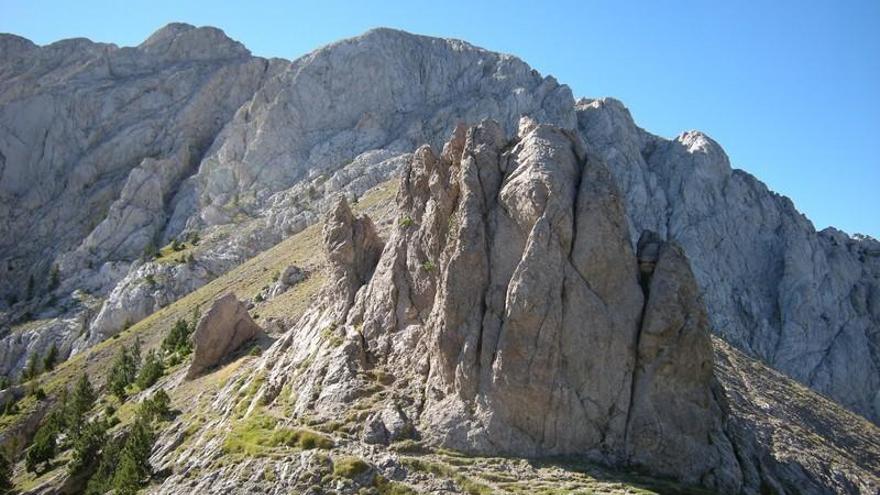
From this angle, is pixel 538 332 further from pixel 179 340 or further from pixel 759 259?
pixel 759 259

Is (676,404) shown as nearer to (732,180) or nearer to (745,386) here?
(745,386)

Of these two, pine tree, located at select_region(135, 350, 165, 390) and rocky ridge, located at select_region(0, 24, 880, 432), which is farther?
rocky ridge, located at select_region(0, 24, 880, 432)

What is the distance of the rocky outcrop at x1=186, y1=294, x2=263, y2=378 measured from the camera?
258 feet

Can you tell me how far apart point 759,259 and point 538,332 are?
400ft

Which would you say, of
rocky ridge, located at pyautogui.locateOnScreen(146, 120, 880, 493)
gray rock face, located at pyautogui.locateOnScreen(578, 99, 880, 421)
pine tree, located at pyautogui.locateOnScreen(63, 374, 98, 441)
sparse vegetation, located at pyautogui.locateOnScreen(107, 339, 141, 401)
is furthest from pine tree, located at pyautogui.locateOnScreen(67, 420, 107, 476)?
gray rock face, located at pyautogui.locateOnScreen(578, 99, 880, 421)

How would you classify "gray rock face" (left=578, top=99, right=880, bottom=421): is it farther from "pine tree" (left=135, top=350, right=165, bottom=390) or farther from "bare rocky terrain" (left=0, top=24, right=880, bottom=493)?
"pine tree" (left=135, top=350, right=165, bottom=390)

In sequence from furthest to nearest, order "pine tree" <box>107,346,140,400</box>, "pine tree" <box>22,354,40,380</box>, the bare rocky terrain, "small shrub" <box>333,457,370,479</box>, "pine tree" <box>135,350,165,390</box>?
1. "pine tree" <box>22,354,40,380</box>
2. "pine tree" <box>107,346,140,400</box>
3. "pine tree" <box>135,350,165,390</box>
4. the bare rocky terrain
5. "small shrub" <box>333,457,370,479</box>

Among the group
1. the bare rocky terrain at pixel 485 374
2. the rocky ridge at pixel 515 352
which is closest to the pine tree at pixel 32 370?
the bare rocky terrain at pixel 485 374

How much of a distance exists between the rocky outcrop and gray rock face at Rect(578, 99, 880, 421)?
286 ft

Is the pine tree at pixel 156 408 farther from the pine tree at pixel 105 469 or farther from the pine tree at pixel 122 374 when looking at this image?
the pine tree at pixel 122 374

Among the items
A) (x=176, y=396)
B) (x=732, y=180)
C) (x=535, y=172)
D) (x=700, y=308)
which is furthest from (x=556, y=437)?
(x=732, y=180)

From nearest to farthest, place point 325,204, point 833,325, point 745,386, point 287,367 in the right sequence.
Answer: point 287,367
point 745,386
point 833,325
point 325,204

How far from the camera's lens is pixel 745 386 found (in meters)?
82.4

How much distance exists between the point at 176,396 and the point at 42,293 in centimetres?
12061
